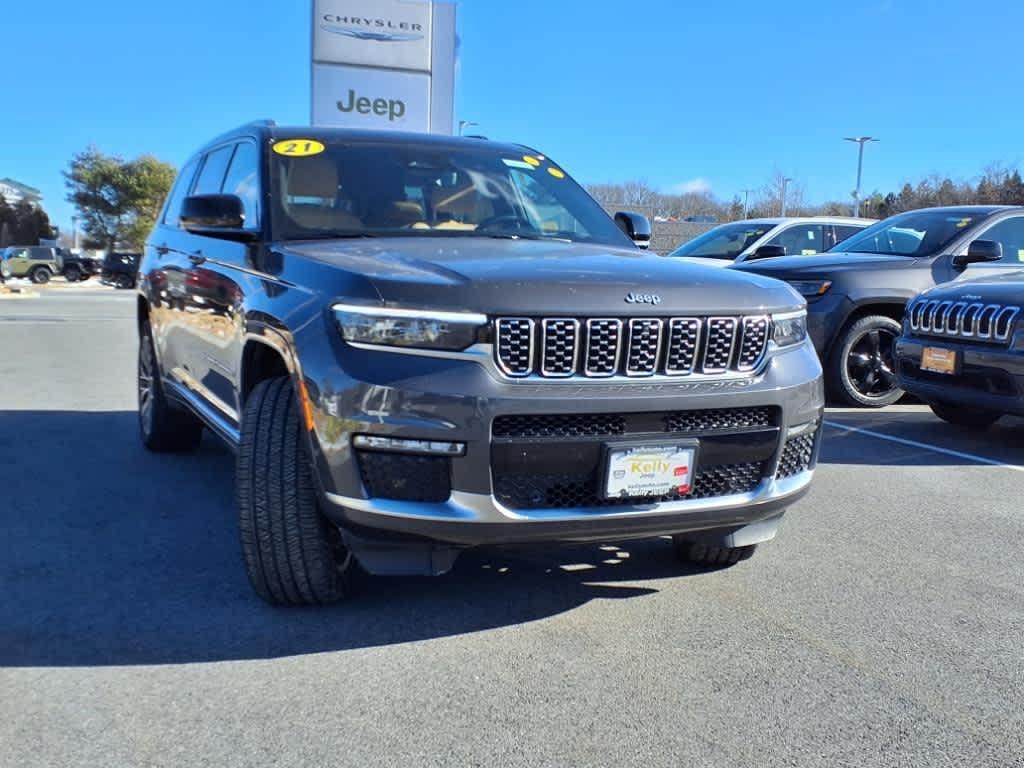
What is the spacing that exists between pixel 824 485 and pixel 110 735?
13.2 ft

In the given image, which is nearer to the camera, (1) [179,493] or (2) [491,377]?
(2) [491,377]

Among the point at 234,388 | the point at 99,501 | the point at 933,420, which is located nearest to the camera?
the point at 234,388

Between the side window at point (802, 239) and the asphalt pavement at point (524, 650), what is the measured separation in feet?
25.0

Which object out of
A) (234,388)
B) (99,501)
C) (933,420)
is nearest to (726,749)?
(234,388)

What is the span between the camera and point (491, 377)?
2805 mm

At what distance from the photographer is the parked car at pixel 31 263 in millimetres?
40781

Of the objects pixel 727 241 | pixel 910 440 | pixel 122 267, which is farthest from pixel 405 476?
pixel 122 267

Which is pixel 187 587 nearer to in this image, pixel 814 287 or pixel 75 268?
pixel 814 287

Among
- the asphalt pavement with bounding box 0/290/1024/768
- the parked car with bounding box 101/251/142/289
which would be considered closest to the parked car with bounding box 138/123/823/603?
the asphalt pavement with bounding box 0/290/1024/768

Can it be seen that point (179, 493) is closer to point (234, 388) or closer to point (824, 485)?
point (234, 388)

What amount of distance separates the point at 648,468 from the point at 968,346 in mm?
4389

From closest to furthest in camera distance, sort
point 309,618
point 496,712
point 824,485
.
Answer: point 496,712 < point 309,618 < point 824,485

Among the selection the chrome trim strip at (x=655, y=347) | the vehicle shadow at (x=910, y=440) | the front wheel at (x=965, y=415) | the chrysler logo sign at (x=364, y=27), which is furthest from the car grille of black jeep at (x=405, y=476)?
the chrysler logo sign at (x=364, y=27)

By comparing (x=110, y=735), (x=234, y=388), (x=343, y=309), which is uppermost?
(x=343, y=309)
